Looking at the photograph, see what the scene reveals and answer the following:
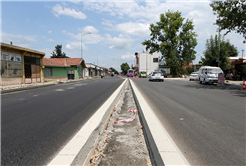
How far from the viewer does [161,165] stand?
6.98 feet

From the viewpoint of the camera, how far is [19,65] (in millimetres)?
20688

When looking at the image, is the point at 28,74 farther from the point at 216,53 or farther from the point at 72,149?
the point at 216,53

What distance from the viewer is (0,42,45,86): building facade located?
58.7 feet

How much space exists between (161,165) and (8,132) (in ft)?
11.2

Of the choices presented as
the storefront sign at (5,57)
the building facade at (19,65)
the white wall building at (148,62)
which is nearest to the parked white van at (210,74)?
the building facade at (19,65)

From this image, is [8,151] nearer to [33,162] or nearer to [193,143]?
[33,162]

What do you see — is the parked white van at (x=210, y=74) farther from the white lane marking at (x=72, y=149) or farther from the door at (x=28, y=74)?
the door at (x=28, y=74)

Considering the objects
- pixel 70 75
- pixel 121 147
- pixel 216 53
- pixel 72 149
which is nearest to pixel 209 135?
pixel 121 147

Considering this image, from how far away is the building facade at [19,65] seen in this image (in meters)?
17.9

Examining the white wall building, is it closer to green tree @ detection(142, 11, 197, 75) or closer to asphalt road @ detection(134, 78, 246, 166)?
green tree @ detection(142, 11, 197, 75)

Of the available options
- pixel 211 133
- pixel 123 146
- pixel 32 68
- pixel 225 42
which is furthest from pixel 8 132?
pixel 225 42

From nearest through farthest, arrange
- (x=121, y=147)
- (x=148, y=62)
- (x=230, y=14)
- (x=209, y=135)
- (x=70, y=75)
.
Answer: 1. (x=121, y=147)
2. (x=209, y=135)
3. (x=230, y=14)
4. (x=70, y=75)
5. (x=148, y=62)

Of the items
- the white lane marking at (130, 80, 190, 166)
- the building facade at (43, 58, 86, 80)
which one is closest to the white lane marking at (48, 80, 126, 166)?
the white lane marking at (130, 80, 190, 166)

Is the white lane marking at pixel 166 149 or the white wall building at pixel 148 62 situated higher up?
the white wall building at pixel 148 62
